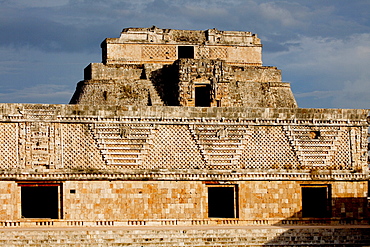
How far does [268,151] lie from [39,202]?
729cm

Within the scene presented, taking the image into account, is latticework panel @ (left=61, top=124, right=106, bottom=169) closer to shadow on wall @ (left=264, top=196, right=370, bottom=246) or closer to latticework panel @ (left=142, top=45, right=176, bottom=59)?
shadow on wall @ (left=264, top=196, right=370, bottom=246)

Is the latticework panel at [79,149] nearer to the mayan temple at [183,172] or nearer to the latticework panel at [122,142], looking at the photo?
the mayan temple at [183,172]

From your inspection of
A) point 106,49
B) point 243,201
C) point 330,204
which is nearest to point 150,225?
point 243,201

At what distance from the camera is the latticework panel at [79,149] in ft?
50.7

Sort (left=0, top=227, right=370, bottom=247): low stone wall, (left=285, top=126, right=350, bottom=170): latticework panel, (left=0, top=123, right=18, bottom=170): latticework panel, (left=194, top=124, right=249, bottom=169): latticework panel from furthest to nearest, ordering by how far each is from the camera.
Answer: (left=285, top=126, right=350, bottom=170): latticework panel, (left=194, top=124, right=249, bottom=169): latticework panel, (left=0, top=123, right=18, bottom=170): latticework panel, (left=0, top=227, right=370, bottom=247): low stone wall

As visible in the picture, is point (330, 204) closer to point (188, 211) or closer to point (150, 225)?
point (188, 211)

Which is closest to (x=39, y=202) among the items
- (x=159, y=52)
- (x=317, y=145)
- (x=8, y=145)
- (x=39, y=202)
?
(x=39, y=202)

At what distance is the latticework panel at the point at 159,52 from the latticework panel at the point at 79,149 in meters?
6.23

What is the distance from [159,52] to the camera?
2125 centimetres

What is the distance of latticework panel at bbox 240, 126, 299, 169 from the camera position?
Result: 52.5ft

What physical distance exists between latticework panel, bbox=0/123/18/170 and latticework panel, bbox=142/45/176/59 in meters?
6.92

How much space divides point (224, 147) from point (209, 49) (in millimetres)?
6398

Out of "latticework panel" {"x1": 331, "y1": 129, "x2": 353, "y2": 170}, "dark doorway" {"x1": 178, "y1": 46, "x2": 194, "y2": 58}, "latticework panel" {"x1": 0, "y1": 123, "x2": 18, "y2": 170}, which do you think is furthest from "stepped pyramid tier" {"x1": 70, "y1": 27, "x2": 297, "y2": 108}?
"latticework panel" {"x1": 0, "y1": 123, "x2": 18, "y2": 170}

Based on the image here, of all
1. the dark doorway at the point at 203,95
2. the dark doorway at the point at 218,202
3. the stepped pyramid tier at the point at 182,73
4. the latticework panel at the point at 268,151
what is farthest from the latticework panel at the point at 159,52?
the latticework panel at the point at 268,151
